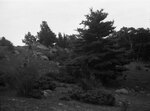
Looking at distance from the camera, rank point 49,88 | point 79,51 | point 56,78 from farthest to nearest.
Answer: point 79,51 < point 56,78 < point 49,88

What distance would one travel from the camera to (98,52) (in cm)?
2105

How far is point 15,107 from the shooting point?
8414mm

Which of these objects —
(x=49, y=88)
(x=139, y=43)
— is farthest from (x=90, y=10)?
(x=139, y=43)

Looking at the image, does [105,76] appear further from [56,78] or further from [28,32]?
[28,32]

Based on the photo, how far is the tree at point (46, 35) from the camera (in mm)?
42500

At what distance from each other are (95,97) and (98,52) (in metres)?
9.45

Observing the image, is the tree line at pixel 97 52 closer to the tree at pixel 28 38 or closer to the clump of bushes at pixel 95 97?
the clump of bushes at pixel 95 97

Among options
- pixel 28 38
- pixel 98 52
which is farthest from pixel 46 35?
pixel 98 52

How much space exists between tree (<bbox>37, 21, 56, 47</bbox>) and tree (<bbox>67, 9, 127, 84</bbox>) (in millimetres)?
21184

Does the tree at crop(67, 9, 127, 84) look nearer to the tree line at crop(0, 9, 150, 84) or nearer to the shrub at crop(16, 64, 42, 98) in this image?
the tree line at crop(0, 9, 150, 84)

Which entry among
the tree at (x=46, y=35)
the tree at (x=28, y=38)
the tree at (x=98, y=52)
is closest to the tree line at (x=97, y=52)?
the tree at (x=98, y=52)

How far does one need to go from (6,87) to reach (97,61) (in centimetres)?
1029

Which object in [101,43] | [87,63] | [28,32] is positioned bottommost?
[87,63]

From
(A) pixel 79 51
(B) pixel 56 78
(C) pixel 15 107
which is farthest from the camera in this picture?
(A) pixel 79 51
